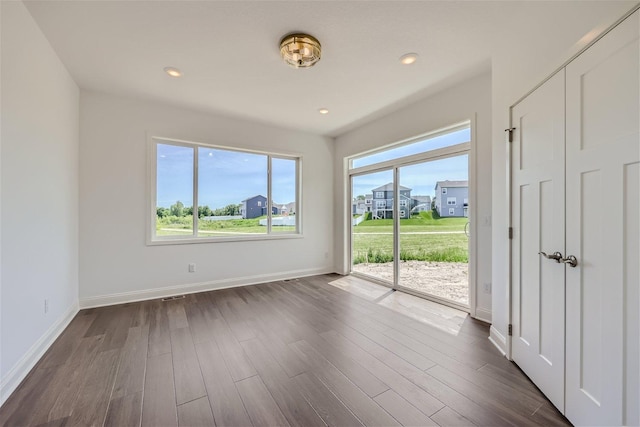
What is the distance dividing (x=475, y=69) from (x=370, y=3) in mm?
1523

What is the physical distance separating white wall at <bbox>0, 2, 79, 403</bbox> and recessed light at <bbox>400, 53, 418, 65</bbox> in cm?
298

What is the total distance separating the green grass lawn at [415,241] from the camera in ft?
10.8

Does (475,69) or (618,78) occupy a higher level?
(475,69)

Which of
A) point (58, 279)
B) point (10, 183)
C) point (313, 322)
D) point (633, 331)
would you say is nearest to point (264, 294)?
point (313, 322)

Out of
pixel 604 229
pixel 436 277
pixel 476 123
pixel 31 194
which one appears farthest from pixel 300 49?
pixel 436 277

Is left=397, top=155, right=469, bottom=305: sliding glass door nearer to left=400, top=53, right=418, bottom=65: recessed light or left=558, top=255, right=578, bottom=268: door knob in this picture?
left=400, top=53, right=418, bottom=65: recessed light

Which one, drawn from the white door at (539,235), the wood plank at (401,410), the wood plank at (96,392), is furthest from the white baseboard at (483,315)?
the wood plank at (96,392)

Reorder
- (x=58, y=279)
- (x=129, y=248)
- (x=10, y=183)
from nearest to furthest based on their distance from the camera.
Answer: (x=10, y=183)
(x=58, y=279)
(x=129, y=248)

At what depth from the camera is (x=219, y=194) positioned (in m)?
4.18

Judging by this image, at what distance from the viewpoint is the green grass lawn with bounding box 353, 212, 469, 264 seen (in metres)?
3.30

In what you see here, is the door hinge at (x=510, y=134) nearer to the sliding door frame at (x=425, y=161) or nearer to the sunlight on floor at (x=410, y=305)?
the sliding door frame at (x=425, y=161)

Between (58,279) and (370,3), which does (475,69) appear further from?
(58,279)

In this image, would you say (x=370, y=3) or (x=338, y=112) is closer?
(x=370, y=3)

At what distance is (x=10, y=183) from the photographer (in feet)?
5.74
